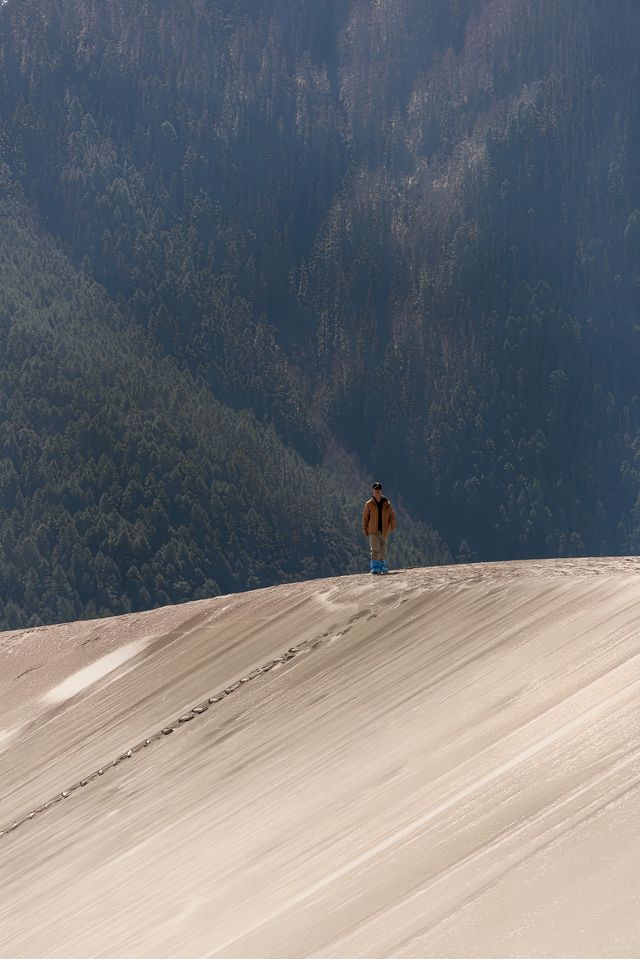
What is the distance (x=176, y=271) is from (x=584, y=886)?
92084 mm

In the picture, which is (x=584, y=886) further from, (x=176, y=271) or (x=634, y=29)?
(x=634, y=29)

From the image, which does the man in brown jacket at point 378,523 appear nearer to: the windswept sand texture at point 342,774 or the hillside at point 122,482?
the windswept sand texture at point 342,774

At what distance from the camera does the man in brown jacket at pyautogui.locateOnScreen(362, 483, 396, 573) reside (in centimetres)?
1462

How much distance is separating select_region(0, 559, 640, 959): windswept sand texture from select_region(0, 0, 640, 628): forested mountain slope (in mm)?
73875

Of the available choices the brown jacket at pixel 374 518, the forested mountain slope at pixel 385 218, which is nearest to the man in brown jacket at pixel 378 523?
the brown jacket at pixel 374 518

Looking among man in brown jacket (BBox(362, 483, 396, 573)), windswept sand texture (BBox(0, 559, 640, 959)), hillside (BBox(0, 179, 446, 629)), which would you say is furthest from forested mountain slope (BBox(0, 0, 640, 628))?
windswept sand texture (BBox(0, 559, 640, 959))

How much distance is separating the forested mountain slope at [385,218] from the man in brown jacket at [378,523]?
72.0m

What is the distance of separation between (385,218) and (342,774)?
92.4 meters

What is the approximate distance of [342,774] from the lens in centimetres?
851

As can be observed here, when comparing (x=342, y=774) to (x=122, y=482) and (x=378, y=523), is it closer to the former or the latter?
(x=378, y=523)

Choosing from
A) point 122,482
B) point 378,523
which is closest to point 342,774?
point 378,523

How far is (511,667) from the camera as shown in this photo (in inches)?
374

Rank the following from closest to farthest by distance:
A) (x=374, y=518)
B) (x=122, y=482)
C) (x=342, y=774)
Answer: (x=342, y=774) < (x=374, y=518) < (x=122, y=482)

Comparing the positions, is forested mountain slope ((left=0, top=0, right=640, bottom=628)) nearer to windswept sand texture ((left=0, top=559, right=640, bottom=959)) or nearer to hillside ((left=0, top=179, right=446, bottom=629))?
hillside ((left=0, top=179, right=446, bottom=629))
